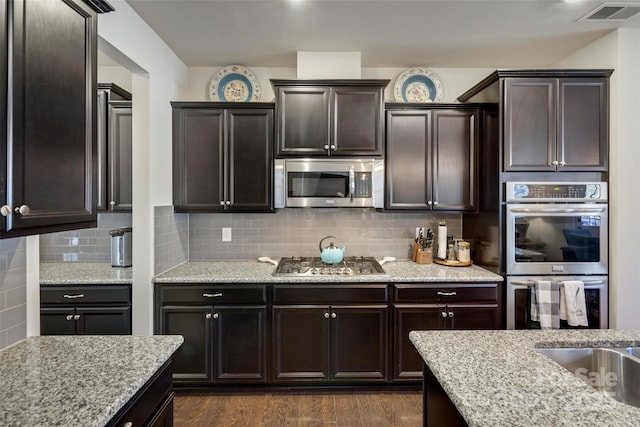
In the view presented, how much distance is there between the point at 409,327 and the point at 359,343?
0.41 m

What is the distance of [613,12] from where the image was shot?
7.75 ft

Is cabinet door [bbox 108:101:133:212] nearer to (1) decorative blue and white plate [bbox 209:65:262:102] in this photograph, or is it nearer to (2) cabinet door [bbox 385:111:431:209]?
(1) decorative blue and white plate [bbox 209:65:262:102]

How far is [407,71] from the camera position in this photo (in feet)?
10.8

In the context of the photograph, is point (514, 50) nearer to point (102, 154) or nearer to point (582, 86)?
point (582, 86)

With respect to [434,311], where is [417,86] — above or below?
above

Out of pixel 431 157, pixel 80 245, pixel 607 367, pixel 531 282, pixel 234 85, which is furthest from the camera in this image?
pixel 234 85

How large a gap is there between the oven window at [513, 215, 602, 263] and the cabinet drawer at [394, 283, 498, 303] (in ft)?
1.10

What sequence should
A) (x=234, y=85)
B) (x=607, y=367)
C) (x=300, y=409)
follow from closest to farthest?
(x=607, y=367) < (x=300, y=409) < (x=234, y=85)

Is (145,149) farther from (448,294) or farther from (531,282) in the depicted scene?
(531,282)

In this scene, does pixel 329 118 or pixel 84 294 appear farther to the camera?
pixel 329 118

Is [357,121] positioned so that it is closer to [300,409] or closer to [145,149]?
[145,149]

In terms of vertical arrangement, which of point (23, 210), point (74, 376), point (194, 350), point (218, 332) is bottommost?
point (194, 350)

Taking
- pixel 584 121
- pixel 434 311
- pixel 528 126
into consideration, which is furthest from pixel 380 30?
pixel 434 311

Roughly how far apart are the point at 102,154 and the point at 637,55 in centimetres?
435
